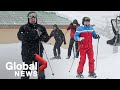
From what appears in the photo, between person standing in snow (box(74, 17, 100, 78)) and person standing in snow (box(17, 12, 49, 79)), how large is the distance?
0.88m

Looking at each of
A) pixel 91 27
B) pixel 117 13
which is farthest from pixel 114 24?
pixel 91 27

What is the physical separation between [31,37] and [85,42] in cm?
140

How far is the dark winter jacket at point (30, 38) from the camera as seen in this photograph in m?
11.1

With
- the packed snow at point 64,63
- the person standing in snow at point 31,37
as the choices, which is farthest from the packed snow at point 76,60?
the person standing in snow at point 31,37

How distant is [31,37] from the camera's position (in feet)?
36.5

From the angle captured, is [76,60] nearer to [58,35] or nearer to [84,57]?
[84,57]

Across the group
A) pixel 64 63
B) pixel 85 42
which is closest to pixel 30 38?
pixel 85 42

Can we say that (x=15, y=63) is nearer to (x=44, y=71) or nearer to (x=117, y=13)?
(x=44, y=71)

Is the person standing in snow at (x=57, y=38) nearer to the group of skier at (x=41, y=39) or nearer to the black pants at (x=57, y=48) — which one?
the black pants at (x=57, y=48)

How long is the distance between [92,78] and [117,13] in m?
2.11

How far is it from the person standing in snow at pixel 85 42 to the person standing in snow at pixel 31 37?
88 cm

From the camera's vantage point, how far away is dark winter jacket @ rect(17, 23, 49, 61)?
1109 centimetres

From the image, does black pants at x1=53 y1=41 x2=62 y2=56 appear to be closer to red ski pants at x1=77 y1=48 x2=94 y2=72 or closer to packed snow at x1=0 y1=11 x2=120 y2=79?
packed snow at x1=0 y1=11 x2=120 y2=79

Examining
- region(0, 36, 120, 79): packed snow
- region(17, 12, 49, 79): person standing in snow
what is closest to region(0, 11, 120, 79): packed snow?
region(0, 36, 120, 79): packed snow
